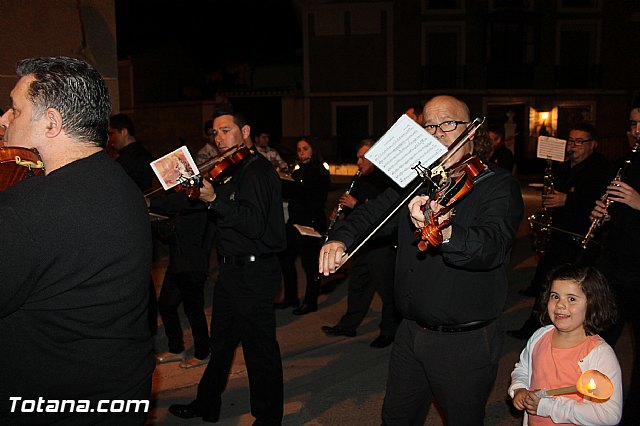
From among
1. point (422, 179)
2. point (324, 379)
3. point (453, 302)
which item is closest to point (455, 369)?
point (453, 302)

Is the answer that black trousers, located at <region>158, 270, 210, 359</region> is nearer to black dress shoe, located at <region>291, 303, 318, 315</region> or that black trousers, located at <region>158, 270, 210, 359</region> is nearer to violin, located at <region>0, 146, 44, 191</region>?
black dress shoe, located at <region>291, 303, 318, 315</region>

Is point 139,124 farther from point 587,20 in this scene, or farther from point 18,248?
point 18,248

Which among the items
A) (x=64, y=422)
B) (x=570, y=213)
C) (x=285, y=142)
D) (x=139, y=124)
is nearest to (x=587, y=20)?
(x=285, y=142)

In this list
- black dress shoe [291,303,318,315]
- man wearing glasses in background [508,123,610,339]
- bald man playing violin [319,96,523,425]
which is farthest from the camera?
black dress shoe [291,303,318,315]

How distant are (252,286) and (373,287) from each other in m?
2.53

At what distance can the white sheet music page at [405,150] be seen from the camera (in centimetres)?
277

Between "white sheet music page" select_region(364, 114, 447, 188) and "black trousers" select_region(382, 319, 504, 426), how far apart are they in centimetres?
92

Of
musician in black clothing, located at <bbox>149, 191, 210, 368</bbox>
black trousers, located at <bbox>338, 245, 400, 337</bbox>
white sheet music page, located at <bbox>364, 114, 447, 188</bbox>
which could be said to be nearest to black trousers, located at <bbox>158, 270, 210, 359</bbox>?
musician in black clothing, located at <bbox>149, 191, 210, 368</bbox>

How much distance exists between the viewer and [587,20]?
29453mm

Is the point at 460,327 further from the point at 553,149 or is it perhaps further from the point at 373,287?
the point at 553,149

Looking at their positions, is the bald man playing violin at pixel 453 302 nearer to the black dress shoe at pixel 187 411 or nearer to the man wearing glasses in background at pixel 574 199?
the black dress shoe at pixel 187 411

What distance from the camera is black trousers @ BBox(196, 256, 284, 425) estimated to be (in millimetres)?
4332

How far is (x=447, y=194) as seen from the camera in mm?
2717

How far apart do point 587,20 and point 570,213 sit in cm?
2687
